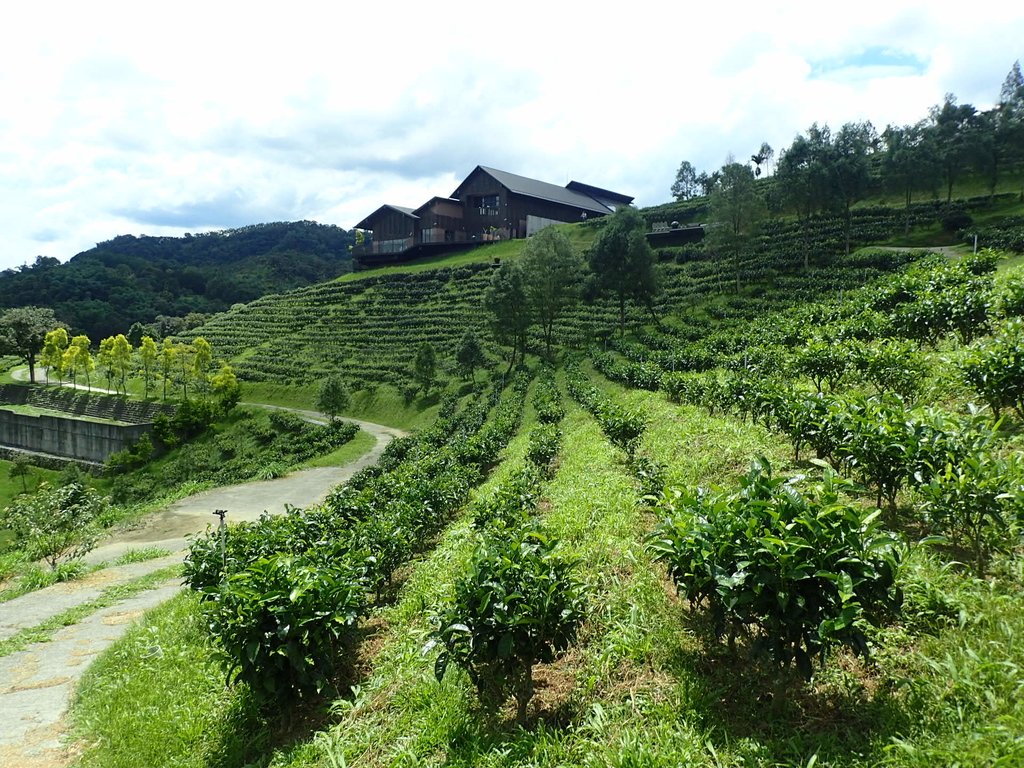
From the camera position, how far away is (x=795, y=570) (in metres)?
3.44

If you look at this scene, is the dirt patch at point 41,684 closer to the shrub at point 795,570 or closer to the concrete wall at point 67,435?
the shrub at point 795,570

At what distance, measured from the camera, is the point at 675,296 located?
47.3 metres

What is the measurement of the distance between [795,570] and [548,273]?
39324 millimetres

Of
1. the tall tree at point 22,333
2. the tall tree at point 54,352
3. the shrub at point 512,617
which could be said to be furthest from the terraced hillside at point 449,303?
the shrub at point 512,617

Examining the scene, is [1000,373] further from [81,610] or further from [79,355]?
[79,355]

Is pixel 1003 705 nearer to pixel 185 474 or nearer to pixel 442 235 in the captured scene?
pixel 185 474

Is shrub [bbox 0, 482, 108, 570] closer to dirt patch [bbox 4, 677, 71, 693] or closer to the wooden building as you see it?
dirt patch [bbox 4, 677, 71, 693]

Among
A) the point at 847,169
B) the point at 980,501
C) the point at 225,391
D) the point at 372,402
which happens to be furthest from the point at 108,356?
the point at 847,169

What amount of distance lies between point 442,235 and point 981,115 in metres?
61.8

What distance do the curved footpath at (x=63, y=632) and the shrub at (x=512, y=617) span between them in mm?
4591

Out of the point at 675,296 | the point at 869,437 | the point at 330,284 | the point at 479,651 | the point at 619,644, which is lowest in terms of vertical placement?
the point at 619,644

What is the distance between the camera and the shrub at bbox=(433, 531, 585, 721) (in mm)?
4180

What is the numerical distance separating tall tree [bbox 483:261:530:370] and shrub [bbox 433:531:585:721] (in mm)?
36657

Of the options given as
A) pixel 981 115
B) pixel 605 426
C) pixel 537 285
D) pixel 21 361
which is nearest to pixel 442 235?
pixel 537 285
